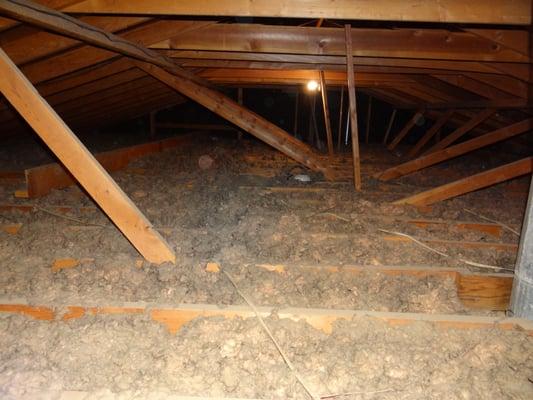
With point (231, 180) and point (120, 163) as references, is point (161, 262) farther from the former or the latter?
point (120, 163)

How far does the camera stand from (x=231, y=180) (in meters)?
4.29

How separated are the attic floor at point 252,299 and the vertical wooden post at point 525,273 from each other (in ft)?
0.59

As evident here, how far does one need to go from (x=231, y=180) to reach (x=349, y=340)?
9.81 ft

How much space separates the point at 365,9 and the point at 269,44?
3.84 ft

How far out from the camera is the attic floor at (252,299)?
1.30 m

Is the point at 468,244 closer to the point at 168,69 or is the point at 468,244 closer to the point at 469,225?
the point at 469,225

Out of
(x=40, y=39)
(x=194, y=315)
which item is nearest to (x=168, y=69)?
(x=40, y=39)

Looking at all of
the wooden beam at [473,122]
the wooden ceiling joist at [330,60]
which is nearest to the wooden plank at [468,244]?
the wooden ceiling joist at [330,60]

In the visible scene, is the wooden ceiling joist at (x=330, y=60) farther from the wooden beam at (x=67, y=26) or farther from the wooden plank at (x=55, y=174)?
the wooden plank at (x=55, y=174)

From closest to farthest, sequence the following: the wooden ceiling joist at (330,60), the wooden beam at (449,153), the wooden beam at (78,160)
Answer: the wooden beam at (78,160)
the wooden ceiling joist at (330,60)
the wooden beam at (449,153)

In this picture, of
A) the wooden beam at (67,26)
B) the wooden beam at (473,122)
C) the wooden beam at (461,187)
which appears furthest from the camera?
the wooden beam at (473,122)

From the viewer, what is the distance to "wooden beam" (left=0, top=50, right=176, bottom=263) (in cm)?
168

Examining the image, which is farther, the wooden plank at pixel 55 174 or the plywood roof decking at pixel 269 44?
the wooden plank at pixel 55 174

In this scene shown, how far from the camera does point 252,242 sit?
2.40 metres
